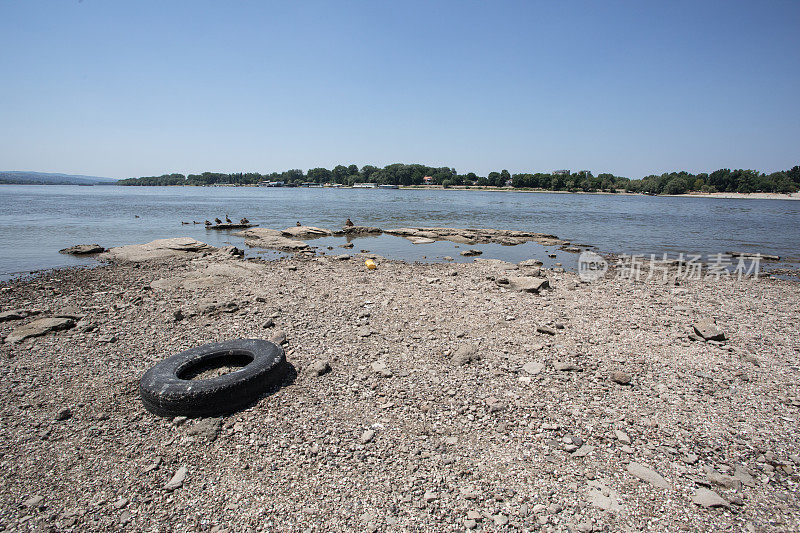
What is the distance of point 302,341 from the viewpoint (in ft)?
27.8

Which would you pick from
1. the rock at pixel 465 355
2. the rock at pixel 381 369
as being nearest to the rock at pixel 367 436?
the rock at pixel 381 369

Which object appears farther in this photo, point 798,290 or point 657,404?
point 798,290

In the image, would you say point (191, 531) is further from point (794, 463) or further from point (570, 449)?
point (794, 463)

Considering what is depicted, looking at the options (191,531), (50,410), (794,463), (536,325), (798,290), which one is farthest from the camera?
(798,290)

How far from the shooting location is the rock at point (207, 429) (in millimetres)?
5449

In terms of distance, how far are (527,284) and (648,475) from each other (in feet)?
27.0

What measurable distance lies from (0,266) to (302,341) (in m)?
18.5

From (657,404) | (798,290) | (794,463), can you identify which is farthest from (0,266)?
(798,290)

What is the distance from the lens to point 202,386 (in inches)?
233

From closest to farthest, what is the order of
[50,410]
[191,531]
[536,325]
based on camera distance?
[191,531] < [50,410] < [536,325]

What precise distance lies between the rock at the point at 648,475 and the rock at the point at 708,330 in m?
5.67

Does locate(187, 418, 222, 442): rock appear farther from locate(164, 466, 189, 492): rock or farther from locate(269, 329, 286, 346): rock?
locate(269, 329, 286, 346): rock
